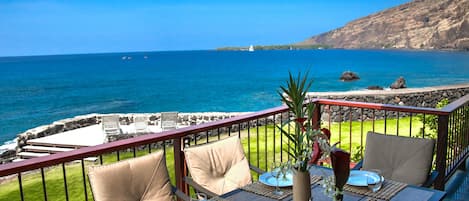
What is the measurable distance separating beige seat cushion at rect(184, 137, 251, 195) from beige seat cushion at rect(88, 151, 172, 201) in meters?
0.26

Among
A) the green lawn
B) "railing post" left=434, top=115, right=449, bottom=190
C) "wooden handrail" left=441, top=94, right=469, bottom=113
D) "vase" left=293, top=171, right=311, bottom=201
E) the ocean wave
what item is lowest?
the ocean wave

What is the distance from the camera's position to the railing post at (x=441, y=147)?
3.30 m

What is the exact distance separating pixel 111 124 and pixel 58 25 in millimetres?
61624

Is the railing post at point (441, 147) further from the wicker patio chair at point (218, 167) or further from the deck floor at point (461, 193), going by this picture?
the wicker patio chair at point (218, 167)

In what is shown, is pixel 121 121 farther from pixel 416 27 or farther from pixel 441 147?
pixel 416 27

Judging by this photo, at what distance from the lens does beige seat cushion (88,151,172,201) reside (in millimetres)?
2070

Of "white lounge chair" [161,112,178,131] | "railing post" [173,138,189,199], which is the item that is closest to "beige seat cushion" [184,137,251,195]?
"railing post" [173,138,189,199]

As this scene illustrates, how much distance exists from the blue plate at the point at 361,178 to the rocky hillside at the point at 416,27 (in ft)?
198

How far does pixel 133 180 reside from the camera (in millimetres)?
2211

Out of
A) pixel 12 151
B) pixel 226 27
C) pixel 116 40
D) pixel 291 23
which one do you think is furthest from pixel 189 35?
pixel 12 151

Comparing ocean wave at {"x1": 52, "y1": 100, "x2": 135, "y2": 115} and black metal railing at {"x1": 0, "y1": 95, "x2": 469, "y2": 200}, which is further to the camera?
ocean wave at {"x1": 52, "y1": 100, "x2": 135, "y2": 115}

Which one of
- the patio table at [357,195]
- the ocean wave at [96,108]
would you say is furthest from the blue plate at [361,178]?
the ocean wave at [96,108]

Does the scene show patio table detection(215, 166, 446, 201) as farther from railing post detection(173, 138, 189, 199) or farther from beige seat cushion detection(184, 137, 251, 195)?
railing post detection(173, 138, 189, 199)

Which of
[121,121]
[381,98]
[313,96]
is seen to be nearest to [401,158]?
[313,96]
